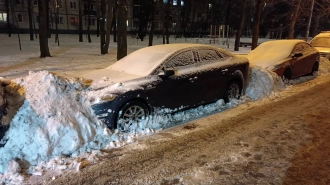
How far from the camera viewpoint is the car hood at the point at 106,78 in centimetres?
518

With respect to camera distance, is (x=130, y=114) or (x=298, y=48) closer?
(x=130, y=114)

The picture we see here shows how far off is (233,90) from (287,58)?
11.4 ft

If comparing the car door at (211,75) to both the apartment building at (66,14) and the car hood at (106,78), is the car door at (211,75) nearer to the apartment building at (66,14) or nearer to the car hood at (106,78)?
the car hood at (106,78)

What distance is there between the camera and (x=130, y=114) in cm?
518

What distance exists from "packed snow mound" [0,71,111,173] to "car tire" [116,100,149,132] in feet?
1.05

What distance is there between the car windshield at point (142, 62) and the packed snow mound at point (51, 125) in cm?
124

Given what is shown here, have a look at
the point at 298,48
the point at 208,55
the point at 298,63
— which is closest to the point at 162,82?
the point at 208,55

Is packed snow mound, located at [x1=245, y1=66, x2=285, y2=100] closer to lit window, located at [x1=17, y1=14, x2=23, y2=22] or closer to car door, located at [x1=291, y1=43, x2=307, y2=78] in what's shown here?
car door, located at [x1=291, y1=43, x2=307, y2=78]

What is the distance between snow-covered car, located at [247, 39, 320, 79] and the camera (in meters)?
9.13

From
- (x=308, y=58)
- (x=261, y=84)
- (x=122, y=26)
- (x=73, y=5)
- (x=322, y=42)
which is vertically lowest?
(x=261, y=84)

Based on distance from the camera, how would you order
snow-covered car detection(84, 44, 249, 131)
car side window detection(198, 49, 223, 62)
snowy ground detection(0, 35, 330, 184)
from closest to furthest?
snowy ground detection(0, 35, 330, 184)
snow-covered car detection(84, 44, 249, 131)
car side window detection(198, 49, 223, 62)

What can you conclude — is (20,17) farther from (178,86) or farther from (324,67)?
(178,86)

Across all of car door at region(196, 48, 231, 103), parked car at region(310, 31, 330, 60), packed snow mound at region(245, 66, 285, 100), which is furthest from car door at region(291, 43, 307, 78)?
parked car at region(310, 31, 330, 60)

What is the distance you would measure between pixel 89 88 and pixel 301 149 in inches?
154
